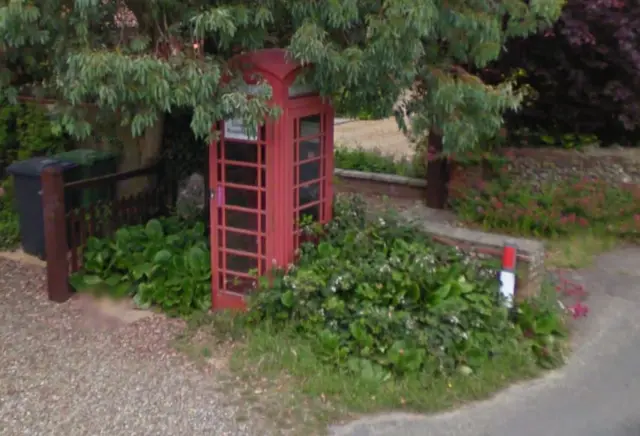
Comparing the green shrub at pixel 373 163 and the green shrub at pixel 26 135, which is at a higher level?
the green shrub at pixel 26 135

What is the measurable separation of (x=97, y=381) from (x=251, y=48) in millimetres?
2521

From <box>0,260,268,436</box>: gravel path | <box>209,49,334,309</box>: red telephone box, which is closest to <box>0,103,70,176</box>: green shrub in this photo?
<box>0,260,268,436</box>: gravel path

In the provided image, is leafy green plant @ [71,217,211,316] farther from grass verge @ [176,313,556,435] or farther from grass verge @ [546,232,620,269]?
grass verge @ [546,232,620,269]

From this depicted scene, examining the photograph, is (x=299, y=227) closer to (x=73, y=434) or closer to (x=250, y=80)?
(x=250, y=80)

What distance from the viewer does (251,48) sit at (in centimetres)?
637

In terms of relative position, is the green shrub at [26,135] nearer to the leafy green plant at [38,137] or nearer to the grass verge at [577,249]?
the leafy green plant at [38,137]

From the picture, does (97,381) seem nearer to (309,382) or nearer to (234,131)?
(309,382)

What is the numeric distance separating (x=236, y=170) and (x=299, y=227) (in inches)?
26.7

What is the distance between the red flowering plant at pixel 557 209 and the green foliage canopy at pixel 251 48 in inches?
115

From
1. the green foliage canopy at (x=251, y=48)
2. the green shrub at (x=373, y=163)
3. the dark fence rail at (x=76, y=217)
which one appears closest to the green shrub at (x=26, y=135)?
the dark fence rail at (x=76, y=217)

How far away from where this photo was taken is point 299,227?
281 inches

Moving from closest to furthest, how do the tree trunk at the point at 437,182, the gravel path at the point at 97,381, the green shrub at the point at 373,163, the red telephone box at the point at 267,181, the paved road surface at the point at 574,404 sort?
the gravel path at the point at 97,381, the paved road surface at the point at 574,404, the red telephone box at the point at 267,181, the tree trunk at the point at 437,182, the green shrub at the point at 373,163

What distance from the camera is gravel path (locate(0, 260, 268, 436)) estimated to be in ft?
18.2

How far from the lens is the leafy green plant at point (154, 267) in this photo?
7.30m
